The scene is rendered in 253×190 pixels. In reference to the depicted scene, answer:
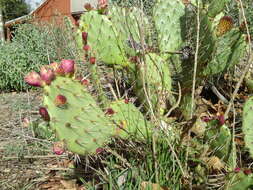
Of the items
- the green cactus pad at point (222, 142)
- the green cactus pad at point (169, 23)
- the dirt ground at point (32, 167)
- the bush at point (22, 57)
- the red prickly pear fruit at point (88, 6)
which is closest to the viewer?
the green cactus pad at point (222, 142)

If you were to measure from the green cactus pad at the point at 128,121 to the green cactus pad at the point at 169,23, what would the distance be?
670 millimetres

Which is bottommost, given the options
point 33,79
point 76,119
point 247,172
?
point 247,172

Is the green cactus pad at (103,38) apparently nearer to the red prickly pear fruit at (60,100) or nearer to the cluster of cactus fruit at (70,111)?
the cluster of cactus fruit at (70,111)

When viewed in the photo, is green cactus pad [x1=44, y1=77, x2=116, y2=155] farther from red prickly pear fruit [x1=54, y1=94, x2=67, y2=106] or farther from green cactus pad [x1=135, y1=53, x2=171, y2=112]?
green cactus pad [x1=135, y1=53, x2=171, y2=112]

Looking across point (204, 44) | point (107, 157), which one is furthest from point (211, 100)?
point (107, 157)

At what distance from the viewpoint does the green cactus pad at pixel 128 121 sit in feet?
4.54

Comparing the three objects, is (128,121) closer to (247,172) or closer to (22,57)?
(247,172)

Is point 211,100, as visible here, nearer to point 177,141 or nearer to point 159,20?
point 159,20

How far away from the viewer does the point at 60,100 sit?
108 cm

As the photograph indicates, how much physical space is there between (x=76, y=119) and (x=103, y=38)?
31.8 inches

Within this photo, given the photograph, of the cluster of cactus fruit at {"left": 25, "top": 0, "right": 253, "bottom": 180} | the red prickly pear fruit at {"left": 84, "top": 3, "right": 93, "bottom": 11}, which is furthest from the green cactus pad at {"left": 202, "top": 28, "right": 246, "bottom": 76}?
the red prickly pear fruit at {"left": 84, "top": 3, "right": 93, "bottom": 11}

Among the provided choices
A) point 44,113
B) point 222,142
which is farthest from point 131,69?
point 44,113

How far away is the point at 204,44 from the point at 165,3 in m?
0.46

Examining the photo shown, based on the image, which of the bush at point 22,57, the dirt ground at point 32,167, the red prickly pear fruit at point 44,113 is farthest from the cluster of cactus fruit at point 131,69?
the bush at point 22,57
